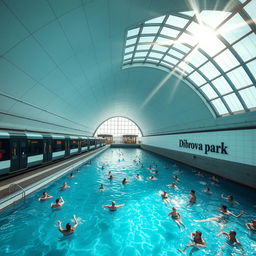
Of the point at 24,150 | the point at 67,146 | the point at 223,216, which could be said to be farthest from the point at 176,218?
the point at 67,146

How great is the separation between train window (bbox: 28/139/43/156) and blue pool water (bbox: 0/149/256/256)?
2943 millimetres

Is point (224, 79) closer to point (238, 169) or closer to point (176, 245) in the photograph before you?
point (238, 169)

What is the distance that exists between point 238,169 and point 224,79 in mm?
7456

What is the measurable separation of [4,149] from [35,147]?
8.80 feet

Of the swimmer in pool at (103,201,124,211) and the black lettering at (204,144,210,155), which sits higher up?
the black lettering at (204,144,210,155)

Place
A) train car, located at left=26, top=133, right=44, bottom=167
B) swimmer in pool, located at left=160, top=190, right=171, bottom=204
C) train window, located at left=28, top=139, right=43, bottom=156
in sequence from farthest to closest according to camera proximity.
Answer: train window, located at left=28, top=139, right=43, bottom=156, train car, located at left=26, top=133, right=44, bottom=167, swimmer in pool, located at left=160, top=190, right=171, bottom=204

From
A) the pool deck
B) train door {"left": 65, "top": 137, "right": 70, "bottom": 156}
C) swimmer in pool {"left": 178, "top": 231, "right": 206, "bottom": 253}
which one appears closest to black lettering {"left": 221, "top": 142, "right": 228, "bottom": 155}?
swimmer in pool {"left": 178, "top": 231, "right": 206, "bottom": 253}

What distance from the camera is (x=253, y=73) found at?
373 inches

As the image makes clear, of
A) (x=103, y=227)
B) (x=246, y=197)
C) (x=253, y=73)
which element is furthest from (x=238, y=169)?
(x=103, y=227)

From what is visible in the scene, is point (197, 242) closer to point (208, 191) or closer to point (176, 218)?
point (176, 218)

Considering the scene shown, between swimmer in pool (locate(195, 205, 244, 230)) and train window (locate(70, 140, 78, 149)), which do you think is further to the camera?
train window (locate(70, 140, 78, 149))

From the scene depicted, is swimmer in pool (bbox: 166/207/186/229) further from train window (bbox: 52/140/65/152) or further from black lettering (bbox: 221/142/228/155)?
train window (bbox: 52/140/65/152)

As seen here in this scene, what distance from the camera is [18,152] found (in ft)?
28.5

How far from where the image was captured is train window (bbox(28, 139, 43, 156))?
32.3ft
